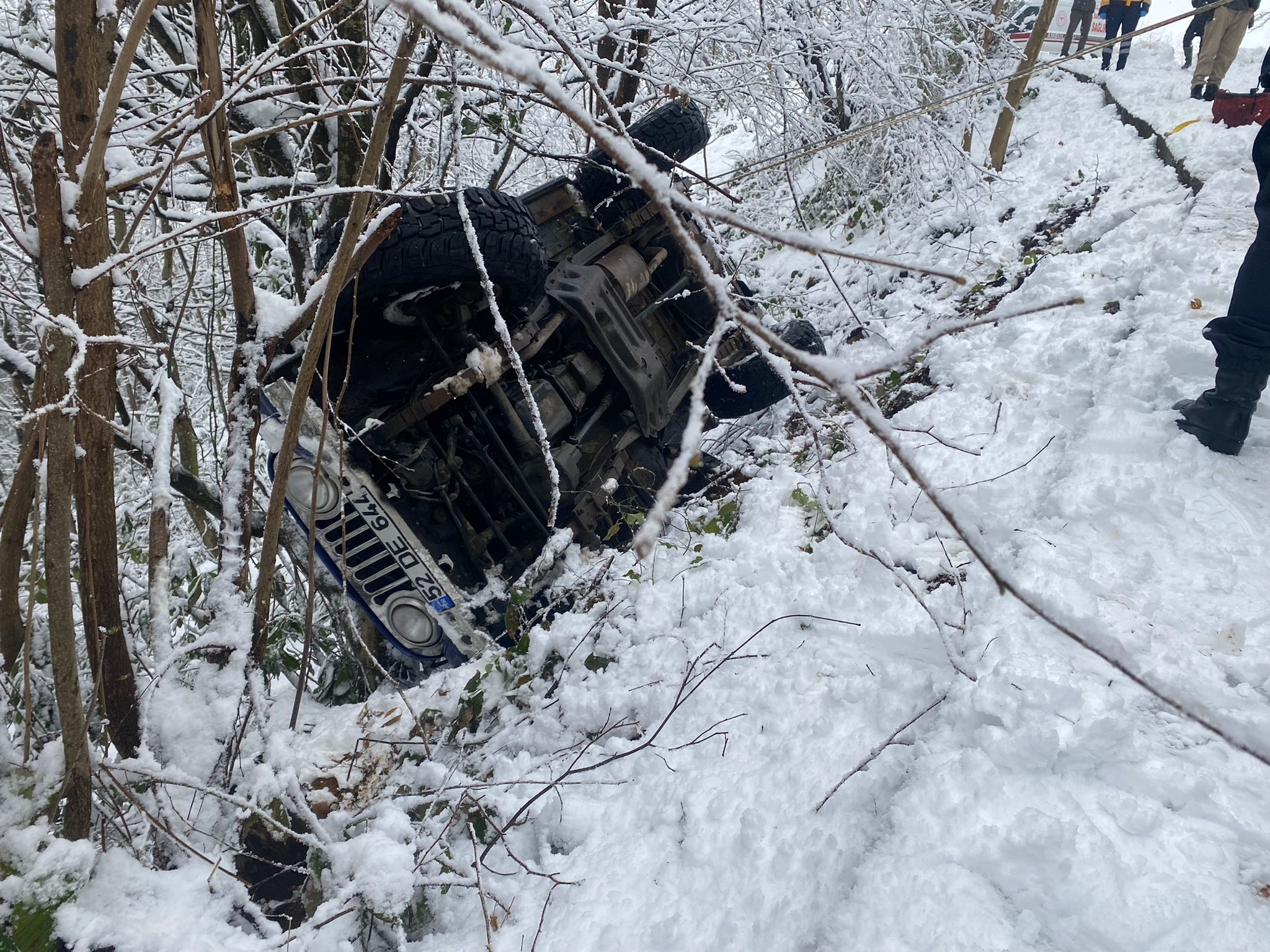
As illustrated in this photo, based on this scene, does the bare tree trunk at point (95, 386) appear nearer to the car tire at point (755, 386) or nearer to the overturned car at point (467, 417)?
the overturned car at point (467, 417)

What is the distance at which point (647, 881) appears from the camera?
1.86 meters

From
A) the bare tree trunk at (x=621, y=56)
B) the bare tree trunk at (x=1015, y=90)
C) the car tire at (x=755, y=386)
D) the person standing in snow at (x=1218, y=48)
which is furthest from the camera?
the person standing in snow at (x=1218, y=48)

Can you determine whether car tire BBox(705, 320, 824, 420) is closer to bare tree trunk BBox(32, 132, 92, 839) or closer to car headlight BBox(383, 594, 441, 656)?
car headlight BBox(383, 594, 441, 656)

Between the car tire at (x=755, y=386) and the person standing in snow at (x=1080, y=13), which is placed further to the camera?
the person standing in snow at (x=1080, y=13)

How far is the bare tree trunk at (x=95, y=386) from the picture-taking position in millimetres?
1298

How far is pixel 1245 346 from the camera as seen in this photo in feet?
9.47

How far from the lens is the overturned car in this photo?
A: 3111 millimetres

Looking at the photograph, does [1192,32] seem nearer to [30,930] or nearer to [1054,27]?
[1054,27]

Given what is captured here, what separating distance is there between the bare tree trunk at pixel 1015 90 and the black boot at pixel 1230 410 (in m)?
4.13

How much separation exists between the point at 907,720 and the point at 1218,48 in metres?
9.91

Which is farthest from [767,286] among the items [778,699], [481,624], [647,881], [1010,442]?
[647,881]

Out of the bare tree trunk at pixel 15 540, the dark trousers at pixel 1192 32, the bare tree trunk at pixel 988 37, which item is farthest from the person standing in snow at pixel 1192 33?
the bare tree trunk at pixel 15 540

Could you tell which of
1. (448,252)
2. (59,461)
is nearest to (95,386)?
(59,461)

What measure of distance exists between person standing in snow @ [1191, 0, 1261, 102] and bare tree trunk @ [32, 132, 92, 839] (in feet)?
33.7
